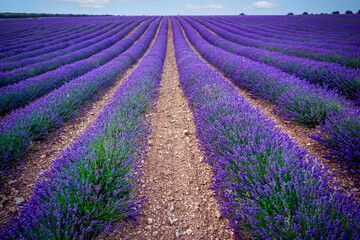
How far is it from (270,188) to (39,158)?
3.23 m

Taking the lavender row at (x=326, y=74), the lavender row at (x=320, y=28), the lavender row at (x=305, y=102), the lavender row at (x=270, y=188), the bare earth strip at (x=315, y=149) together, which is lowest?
the bare earth strip at (x=315, y=149)

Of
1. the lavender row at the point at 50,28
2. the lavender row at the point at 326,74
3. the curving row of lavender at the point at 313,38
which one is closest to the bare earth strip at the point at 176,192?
the lavender row at the point at 326,74

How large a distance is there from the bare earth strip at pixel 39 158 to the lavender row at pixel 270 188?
2.03 m

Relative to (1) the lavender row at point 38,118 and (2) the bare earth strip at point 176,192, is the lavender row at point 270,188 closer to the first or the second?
(2) the bare earth strip at point 176,192

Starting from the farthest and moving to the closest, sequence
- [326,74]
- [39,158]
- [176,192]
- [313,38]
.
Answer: [313,38]
[326,74]
[39,158]
[176,192]

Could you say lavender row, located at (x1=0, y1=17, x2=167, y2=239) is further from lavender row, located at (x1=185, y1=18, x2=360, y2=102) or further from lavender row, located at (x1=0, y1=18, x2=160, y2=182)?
lavender row, located at (x1=185, y1=18, x2=360, y2=102)

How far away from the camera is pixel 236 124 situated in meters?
2.26

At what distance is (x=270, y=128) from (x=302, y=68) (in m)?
4.05

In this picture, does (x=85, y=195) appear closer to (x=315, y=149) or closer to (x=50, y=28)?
(x=315, y=149)

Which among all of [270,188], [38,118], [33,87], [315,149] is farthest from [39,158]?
[315,149]

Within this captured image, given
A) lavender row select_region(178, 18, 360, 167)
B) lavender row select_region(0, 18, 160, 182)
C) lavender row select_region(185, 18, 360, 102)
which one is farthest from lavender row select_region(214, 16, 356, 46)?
lavender row select_region(0, 18, 160, 182)

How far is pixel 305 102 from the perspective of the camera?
3.04m

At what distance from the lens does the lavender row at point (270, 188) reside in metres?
1.16

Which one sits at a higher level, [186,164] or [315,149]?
[315,149]
